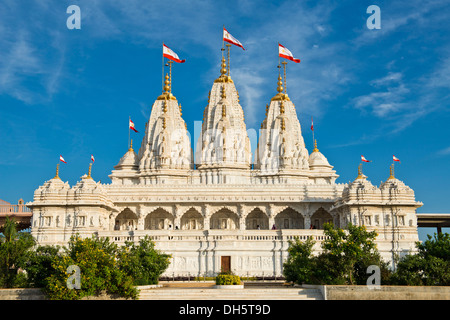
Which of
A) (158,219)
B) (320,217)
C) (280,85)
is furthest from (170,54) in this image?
(320,217)

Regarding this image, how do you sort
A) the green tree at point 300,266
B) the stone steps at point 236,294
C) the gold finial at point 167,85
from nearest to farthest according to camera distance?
1. the stone steps at point 236,294
2. the green tree at point 300,266
3. the gold finial at point 167,85

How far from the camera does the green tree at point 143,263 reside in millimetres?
26250

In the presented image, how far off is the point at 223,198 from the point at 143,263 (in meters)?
20.4

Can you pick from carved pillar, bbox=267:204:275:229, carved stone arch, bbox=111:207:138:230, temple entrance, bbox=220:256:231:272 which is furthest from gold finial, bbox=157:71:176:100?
temple entrance, bbox=220:256:231:272

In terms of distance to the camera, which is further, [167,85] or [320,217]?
[167,85]

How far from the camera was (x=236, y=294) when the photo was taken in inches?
958

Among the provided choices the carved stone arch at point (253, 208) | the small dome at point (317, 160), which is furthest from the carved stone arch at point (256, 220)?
the small dome at point (317, 160)

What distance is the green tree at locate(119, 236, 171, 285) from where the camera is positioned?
86.1 feet

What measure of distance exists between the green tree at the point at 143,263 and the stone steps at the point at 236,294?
5.93 ft

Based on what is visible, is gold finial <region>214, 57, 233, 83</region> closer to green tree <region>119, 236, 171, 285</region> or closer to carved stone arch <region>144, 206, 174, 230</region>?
carved stone arch <region>144, 206, 174, 230</region>

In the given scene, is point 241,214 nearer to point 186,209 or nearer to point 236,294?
point 186,209

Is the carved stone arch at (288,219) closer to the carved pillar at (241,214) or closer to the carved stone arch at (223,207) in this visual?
the carved pillar at (241,214)

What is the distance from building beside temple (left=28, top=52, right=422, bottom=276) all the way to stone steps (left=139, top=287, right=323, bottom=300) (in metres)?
11.9

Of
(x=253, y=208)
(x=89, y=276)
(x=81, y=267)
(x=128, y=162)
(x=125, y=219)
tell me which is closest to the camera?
(x=89, y=276)
